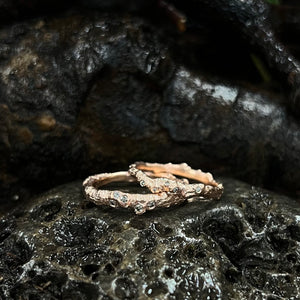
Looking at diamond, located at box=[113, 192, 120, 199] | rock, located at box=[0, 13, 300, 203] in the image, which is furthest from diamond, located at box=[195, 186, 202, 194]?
rock, located at box=[0, 13, 300, 203]

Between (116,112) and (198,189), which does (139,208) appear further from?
(116,112)

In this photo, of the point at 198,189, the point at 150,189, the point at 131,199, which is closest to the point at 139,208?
the point at 131,199

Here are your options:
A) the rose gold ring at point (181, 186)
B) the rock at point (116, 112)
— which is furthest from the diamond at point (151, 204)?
the rock at point (116, 112)

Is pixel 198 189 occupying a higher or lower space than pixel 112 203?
higher

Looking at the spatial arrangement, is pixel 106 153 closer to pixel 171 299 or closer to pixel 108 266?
pixel 108 266

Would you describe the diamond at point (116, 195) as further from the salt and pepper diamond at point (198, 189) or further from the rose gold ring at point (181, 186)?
the salt and pepper diamond at point (198, 189)

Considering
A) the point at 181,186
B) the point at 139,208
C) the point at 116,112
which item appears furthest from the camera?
the point at 116,112
